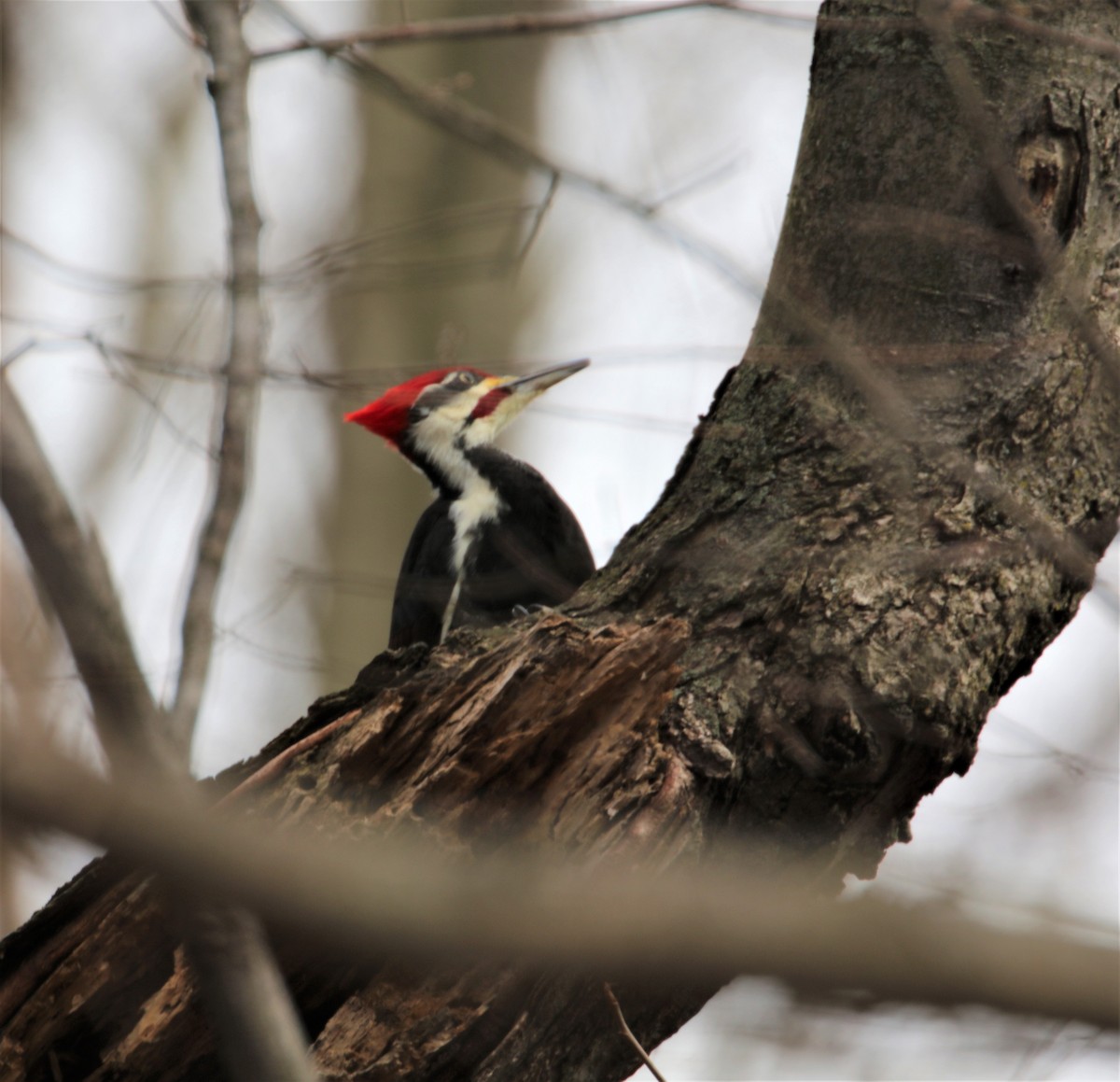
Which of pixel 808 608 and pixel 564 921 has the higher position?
pixel 808 608

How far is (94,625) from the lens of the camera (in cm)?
114

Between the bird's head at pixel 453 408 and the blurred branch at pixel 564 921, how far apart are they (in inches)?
144

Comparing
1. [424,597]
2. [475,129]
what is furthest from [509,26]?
[424,597]

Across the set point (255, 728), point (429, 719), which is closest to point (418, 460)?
point (255, 728)

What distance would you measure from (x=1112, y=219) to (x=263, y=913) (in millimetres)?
2188

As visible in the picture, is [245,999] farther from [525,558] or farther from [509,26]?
[525,558]

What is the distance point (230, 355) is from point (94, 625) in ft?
3.87

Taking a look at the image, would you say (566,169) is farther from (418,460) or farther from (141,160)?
(141,160)

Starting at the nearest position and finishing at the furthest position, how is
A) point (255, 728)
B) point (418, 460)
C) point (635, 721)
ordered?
point (635, 721)
point (418, 460)
point (255, 728)

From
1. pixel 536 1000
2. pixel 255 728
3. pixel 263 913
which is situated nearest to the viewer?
pixel 263 913

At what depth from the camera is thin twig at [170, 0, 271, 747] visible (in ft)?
6.11

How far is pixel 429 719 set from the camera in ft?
7.43

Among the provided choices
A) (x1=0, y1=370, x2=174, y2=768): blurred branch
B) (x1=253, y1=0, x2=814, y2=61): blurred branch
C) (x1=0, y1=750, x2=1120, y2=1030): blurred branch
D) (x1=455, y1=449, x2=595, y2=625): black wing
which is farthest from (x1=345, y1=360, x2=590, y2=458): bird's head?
(x1=0, y1=750, x2=1120, y2=1030): blurred branch

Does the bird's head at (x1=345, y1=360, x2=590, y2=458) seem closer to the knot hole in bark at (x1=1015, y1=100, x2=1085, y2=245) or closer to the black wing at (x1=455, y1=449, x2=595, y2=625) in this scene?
the black wing at (x1=455, y1=449, x2=595, y2=625)
